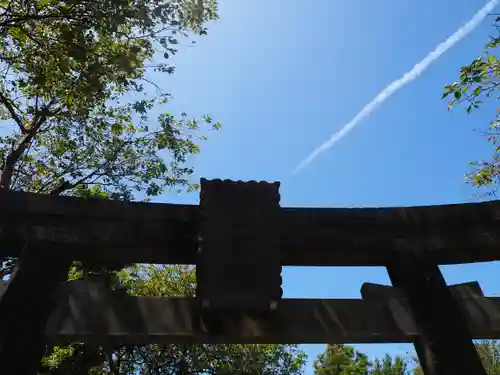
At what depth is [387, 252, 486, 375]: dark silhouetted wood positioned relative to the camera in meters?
2.94

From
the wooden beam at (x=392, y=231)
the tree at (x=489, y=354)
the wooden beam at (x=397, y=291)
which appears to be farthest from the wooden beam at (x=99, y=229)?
the tree at (x=489, y=354)

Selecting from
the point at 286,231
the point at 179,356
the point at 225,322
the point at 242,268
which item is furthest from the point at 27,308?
the point at 179,356

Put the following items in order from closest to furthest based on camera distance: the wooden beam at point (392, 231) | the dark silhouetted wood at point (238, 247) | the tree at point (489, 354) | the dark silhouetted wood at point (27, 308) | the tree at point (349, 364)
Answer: the dark silhouetted wood at point (27, 308) → the dark silhouetted wood at point (238, 247) → the wooden beam at point (392, 231) → the tree at point (349, 364) → the tree at point (489, 354)

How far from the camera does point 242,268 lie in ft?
10.5

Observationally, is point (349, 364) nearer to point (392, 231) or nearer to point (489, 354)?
point (392, 231)

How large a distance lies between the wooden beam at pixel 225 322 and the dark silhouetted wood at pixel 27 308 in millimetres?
87

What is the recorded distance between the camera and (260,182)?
11.5 feet

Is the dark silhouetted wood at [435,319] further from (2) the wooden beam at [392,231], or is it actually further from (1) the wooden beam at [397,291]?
(2) the wooden beam at [392,231]

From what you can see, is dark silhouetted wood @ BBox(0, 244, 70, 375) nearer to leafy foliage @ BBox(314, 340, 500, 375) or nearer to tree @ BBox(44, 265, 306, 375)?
leafy foliage @ BBox(314, 340, 500, 375)

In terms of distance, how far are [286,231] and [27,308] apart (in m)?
2.08

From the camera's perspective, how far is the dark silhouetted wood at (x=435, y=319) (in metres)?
2.94

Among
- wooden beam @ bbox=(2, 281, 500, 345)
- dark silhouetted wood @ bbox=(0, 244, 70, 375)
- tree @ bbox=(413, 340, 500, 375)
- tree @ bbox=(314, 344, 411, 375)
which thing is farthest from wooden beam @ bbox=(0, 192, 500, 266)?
tree @ bbox=(413, 340, 500, 375)

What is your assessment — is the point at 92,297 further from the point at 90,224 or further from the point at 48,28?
the point at 48,28

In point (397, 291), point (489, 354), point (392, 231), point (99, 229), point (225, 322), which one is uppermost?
point (489, 354)
